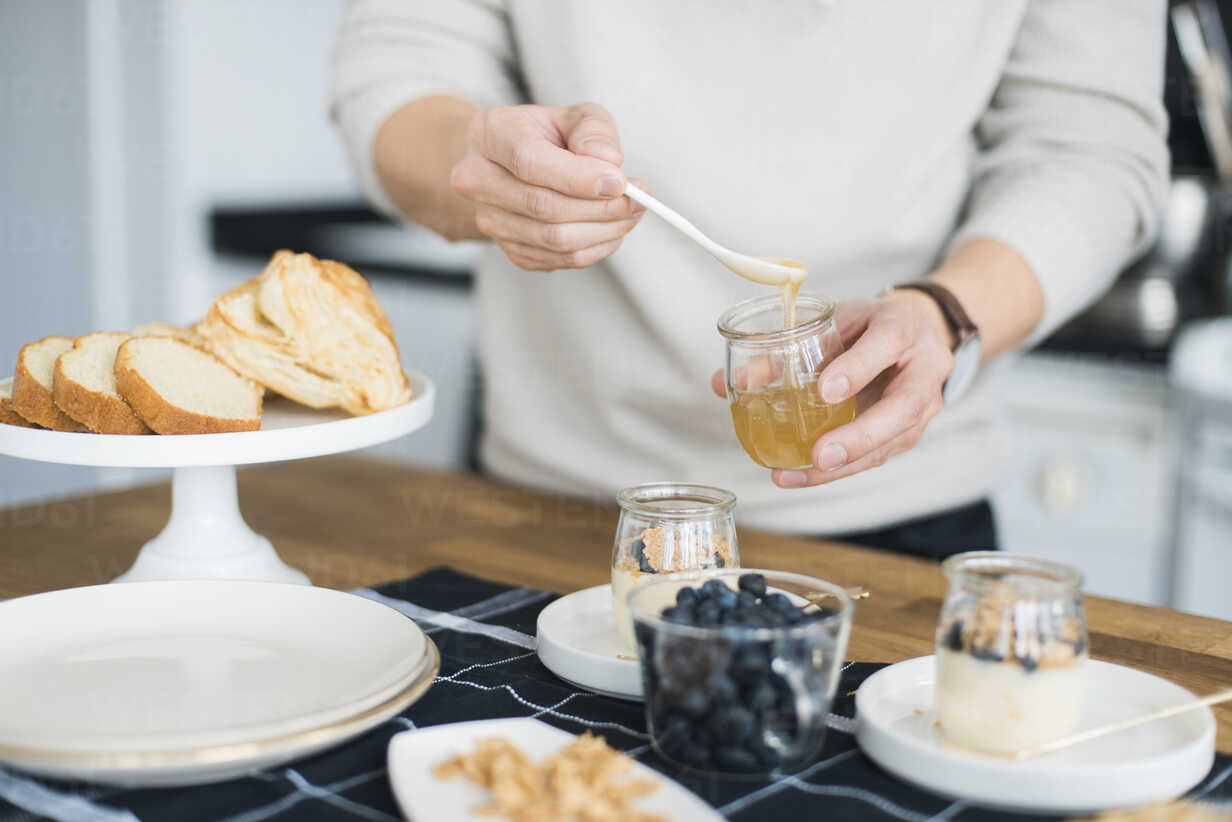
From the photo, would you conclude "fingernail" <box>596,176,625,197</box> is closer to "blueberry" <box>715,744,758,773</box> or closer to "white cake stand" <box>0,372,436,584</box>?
"white cake stand" <box>0,372,436,584</box>

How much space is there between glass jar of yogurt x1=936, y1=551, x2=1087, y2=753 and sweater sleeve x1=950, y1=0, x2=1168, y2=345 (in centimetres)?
74

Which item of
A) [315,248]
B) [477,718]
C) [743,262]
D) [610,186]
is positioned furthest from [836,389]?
[315,248]

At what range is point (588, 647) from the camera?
2.81 feet

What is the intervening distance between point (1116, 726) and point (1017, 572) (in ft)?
0.36

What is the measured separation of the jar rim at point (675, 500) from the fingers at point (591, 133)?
11.7 inches

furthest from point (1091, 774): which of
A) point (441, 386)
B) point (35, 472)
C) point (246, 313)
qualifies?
point (35, 472)

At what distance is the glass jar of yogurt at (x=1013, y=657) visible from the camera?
0.66 metres

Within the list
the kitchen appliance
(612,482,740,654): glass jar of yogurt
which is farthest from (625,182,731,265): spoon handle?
the kitchen appliance

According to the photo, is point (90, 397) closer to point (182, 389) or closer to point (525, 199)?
point (182, 389)

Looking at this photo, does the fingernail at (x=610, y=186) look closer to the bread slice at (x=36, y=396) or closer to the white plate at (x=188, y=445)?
the white plate at (x=188, y=445)

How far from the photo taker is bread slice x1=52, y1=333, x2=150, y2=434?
100 cm

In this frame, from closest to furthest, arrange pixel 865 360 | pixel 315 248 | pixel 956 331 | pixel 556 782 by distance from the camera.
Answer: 1. pixel 556 782
2. pixel 865 360
3. pixel 956 331
4. pixel 315 248

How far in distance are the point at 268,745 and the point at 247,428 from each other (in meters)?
0.44

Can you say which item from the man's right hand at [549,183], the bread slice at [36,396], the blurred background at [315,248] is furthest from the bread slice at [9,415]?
the blurred background at [315,248]
